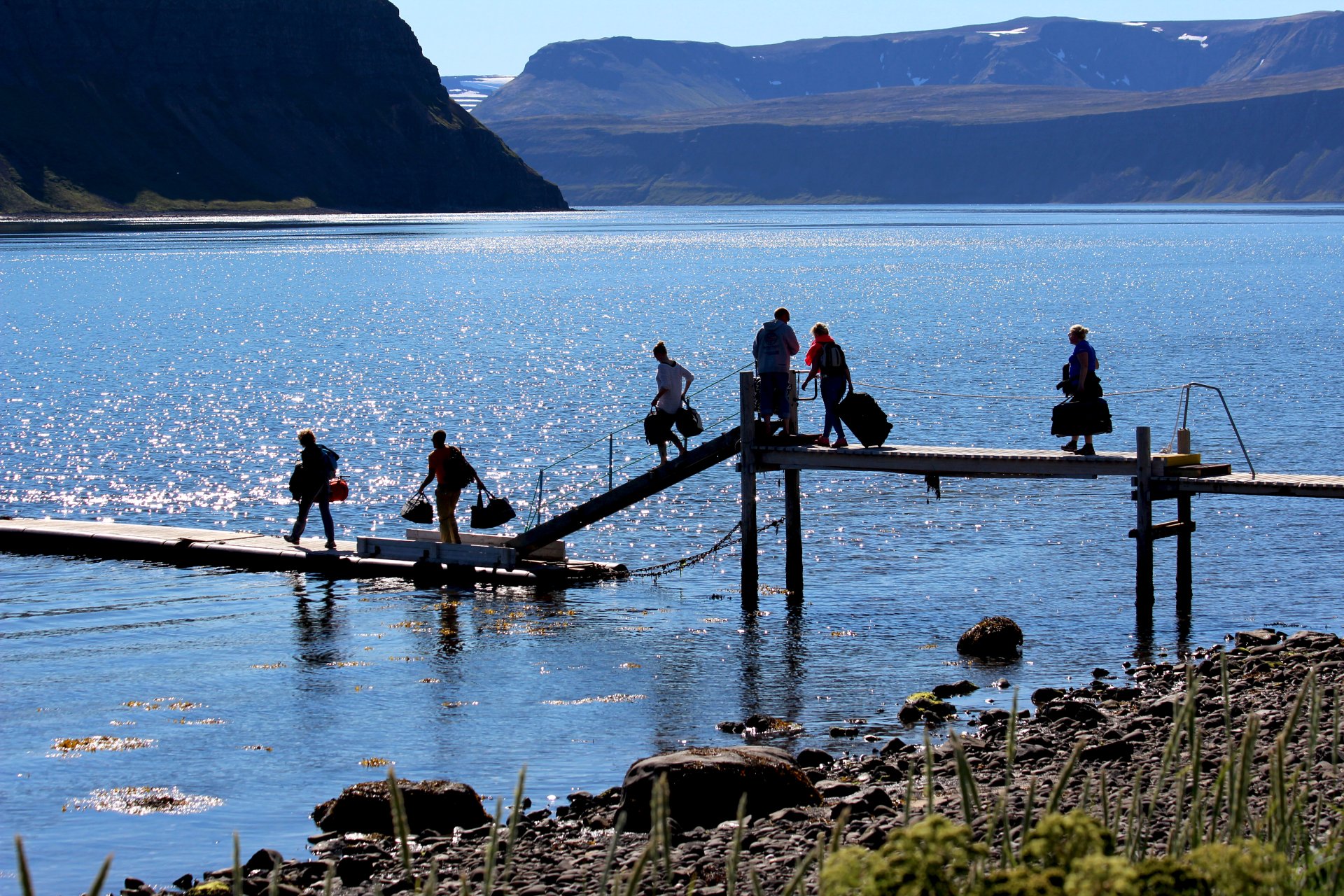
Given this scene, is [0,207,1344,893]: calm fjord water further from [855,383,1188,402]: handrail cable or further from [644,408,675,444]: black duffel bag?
[644,408,675,444]: black duffel bag

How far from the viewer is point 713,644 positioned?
2245 cm

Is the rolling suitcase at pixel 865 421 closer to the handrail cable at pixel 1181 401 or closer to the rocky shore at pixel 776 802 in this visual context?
the handrail cable at pixel 1181 401

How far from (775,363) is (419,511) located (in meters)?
5.69

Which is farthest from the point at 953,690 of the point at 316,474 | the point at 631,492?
the point at 316,474

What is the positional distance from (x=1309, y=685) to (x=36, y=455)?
40525mm

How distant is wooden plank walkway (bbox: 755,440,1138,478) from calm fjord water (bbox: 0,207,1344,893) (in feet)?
7.18

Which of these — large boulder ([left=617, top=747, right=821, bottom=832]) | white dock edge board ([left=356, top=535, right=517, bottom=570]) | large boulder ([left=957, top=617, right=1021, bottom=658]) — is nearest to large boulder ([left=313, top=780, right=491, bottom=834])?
large boulder ([left=617, top=747, right=821, bottom=832])

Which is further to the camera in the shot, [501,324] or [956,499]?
[501,324]

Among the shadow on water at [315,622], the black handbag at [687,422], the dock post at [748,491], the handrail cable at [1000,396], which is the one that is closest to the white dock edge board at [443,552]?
the shadow on water at [315,622]

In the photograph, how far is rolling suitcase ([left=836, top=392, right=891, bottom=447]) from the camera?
23188mm

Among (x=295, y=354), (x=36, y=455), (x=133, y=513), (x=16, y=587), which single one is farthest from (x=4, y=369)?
(x=16, y=587)

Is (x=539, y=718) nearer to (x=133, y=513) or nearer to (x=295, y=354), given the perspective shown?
(x=133, y=513)

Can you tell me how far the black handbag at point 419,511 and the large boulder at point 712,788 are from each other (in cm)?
1102

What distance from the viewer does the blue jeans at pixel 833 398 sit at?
23.2m
